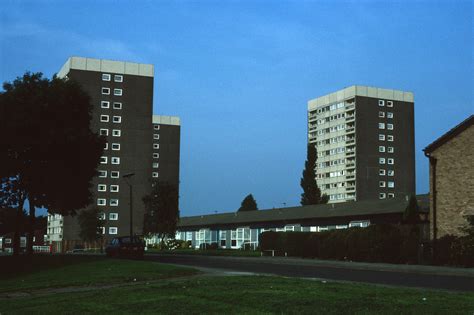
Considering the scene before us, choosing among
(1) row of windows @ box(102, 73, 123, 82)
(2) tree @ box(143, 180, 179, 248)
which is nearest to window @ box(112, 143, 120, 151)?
(1) row of windows @ box(102, 73, 123, 82)

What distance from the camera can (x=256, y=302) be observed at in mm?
10727

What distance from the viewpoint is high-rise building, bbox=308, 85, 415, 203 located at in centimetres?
11856

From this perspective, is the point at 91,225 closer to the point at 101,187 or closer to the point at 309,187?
the point at 101,187

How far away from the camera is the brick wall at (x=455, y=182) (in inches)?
1382

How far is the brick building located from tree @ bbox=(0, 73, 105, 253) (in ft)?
71.4

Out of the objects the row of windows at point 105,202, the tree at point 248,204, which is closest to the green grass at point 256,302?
the row of windows at point 105,202

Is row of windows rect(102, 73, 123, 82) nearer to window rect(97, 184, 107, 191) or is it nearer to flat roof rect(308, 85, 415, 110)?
window rect(97, 184, 107, 191)

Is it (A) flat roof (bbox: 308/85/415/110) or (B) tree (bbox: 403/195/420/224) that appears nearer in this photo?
(B) tree (bbox: 403/195/420/224)

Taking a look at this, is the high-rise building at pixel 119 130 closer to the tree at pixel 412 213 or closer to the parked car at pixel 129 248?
the parked car at pixel 129 248

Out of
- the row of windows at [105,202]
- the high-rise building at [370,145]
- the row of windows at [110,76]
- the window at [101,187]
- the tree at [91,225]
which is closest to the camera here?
the tree at [91,225]

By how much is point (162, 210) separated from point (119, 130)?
4559cm

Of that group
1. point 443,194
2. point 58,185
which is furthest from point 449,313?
point 58,185

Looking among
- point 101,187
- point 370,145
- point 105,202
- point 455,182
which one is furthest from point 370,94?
point 455,182

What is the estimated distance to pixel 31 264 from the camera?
29734 millimetres
